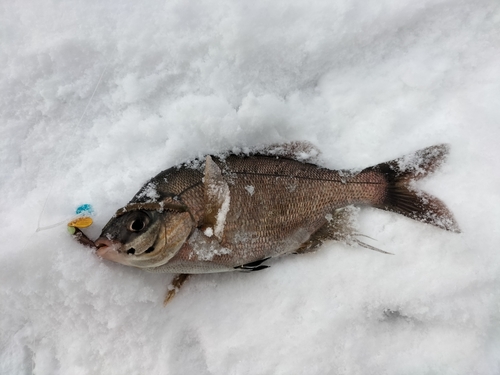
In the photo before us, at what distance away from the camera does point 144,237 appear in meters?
1.60

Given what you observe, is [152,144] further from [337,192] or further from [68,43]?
[337,192]

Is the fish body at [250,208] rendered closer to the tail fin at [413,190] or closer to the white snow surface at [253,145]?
the tail fin at [413,190]

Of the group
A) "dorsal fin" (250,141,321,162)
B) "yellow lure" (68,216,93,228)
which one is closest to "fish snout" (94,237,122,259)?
"yellow lure" (68,216,93,228)

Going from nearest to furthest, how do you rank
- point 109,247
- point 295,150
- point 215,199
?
1. point 109,247
2. point 215,199
3. point 295,150

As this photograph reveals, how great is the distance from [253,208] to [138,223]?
0.60 meters

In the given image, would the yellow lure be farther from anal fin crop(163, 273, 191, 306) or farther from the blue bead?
anal fin crop(163, 273, 191, 306)

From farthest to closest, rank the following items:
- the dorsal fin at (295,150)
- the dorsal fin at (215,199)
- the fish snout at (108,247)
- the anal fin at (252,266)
Result: the dorsal fin at (295,150)
the anal fin at (252,266)
the dorsal fin at (215,199)
the fish snout at (108,247)

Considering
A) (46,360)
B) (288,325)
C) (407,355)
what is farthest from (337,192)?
(46,360)

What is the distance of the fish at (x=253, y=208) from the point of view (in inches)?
65.0

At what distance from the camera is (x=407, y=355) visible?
1997 millimetres

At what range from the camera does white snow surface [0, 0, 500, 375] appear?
6.42ft

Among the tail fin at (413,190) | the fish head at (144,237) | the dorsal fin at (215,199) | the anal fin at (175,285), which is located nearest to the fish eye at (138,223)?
the fish head at (144,237)

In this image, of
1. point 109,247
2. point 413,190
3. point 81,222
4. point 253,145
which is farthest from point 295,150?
point 81,222

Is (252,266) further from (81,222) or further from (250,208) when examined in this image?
(81,222)
